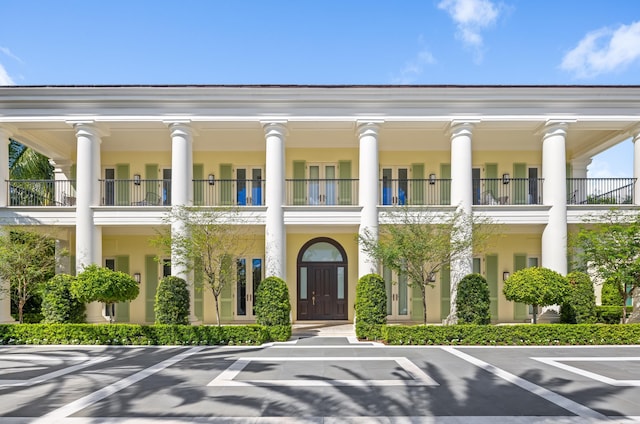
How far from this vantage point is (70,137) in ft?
56.7

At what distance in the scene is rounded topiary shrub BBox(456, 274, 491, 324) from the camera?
13.6 meters

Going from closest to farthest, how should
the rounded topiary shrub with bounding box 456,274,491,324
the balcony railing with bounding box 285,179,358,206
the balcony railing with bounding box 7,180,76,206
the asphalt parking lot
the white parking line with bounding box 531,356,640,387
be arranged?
the asphalt parking lot
the white parking line with bounding box 531,356,640,387
the rounded topiary shrub with bounding box 456,274,491,324
the balcony railing with bounding box 7,180,76,206
the balcony railing with bounding box 285,179,358,206

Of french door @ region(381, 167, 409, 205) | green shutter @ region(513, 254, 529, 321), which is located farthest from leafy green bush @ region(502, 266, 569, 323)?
french door @ region(381, 167, 409, 205)

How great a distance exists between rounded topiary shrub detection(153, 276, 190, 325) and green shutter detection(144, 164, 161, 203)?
592cm

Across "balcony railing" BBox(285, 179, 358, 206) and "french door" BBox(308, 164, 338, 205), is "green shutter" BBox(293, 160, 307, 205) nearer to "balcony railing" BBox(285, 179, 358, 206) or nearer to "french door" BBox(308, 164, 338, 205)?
"balcony railing" BBox(285, 179, 358, 206)

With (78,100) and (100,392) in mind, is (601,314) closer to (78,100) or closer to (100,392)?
(100,392)

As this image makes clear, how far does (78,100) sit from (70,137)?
2.68 meters

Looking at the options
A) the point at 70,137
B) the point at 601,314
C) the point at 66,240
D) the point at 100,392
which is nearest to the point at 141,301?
the point at 66,240

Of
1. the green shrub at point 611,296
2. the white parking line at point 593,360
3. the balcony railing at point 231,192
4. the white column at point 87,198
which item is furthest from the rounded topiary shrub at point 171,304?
the green shrub at point 611,296

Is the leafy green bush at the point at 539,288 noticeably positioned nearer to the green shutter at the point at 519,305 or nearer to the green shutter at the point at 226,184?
the green shutter at the point at 519,305

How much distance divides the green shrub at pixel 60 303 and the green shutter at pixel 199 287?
12.2ft

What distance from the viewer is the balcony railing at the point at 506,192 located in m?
18.5

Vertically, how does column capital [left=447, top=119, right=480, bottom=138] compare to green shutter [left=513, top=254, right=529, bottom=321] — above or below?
above

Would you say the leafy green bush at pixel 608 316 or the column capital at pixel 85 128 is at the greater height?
the column capital at pixel 85 128
